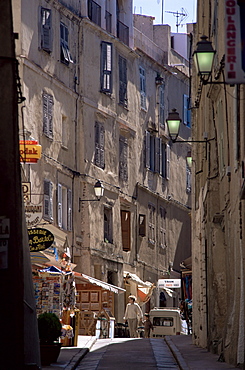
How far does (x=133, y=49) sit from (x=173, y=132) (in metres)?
22.1

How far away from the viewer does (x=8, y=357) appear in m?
15.2

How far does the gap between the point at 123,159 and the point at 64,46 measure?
7.35 metres

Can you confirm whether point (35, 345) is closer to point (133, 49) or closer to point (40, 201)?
point (40, 201)

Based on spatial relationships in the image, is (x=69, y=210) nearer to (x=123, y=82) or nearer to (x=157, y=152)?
(x=123, y=82)

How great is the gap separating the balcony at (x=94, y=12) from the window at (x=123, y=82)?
2.61m

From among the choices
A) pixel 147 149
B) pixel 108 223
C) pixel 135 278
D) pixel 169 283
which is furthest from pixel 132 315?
pixel 147 149

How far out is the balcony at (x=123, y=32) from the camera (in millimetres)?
43688

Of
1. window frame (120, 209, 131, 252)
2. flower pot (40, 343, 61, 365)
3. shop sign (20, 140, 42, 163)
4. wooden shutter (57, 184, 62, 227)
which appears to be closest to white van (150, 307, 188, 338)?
wooden shutter (57, 184, 62, 227)

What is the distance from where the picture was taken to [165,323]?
36344mm

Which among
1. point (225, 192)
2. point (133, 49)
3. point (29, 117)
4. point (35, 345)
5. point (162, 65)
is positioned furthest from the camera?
point (162, 65)

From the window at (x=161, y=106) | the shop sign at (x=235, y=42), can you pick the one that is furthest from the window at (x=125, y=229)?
the shop sign at (x=235, y=42)

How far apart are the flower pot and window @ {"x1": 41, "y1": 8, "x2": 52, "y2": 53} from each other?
60.1ft

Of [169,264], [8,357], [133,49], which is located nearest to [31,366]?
[8,357]

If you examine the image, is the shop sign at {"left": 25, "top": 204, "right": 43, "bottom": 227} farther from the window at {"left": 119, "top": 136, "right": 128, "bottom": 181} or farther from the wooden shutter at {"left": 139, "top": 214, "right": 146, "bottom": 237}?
the wooden shutter at {"left": 139, "top": 214, "right": 146, "bottom": 237}
